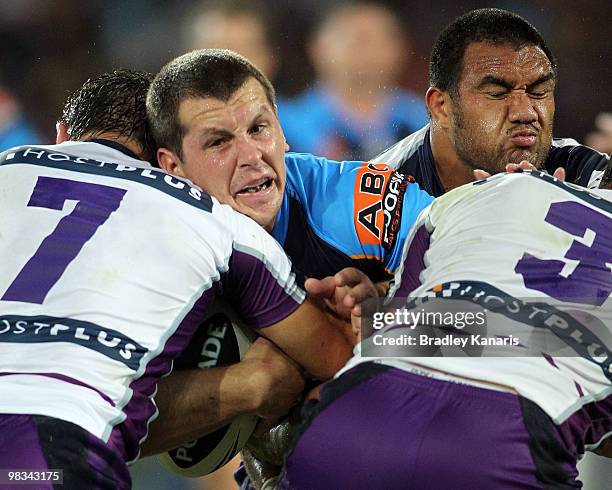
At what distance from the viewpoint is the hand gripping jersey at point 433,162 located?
3.06m

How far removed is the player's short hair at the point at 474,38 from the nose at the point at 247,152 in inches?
43.0

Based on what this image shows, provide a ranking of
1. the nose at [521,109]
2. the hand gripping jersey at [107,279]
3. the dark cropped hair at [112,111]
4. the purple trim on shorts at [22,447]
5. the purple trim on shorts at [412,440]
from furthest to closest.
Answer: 1. the nose at [521,109]
2. the dark cropped hair at [112,111]
3. the hand gripping jersey at [107,279]
4. the purple trim on shorts at [22,447]
5. the purple trim on shorts at [412,440]

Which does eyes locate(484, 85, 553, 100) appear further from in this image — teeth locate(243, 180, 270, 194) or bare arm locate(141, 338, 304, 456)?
bare arm locate(141, 338, 304, 456)

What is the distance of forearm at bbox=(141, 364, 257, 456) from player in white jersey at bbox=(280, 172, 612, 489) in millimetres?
400

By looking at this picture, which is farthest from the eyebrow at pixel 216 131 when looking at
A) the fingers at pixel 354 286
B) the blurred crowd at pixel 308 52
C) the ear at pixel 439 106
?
the blurred crowd at pixel 308 52

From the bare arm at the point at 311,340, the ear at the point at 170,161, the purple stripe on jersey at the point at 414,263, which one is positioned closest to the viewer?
the purple stripe on jersey at the point at 414,263

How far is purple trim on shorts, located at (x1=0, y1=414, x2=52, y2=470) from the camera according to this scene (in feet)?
5.11

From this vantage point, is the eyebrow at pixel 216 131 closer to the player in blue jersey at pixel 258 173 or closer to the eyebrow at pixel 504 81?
the player in blue jersey at pixel 258 173

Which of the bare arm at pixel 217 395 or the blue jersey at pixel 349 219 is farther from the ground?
the blue jersey at pixel 349 219

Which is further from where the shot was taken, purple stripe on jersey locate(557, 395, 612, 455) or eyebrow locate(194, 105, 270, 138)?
eyebrow locate(194, 105, 270, 138)

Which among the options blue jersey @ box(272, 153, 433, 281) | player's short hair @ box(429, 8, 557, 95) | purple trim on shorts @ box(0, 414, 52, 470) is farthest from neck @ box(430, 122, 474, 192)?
purple trim on shorts @ box(0, 414, 52, 470)

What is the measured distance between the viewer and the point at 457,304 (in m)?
1.64

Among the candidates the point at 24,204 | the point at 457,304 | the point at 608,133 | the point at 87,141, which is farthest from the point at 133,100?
the point at 608,133

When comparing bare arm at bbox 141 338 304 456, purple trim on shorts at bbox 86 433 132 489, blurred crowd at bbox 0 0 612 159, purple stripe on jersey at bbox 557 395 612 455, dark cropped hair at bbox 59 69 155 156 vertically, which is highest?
blurred crowd at bbox 0 0 612 159
